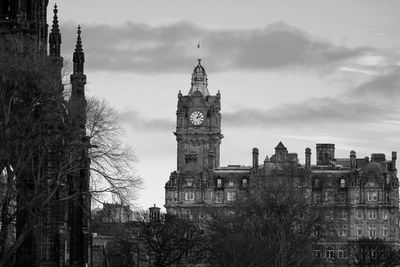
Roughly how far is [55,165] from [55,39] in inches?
394

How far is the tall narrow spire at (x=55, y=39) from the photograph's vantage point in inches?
3051

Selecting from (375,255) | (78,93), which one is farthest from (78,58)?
(375,255)

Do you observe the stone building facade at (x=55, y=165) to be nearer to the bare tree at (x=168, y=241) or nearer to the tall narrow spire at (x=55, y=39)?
the tall narrow spire at (x=55, y=39)

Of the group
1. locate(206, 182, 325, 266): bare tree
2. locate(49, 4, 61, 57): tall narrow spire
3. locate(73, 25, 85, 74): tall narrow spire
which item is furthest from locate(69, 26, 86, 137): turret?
locate(206, 182, 325, 266): bare tree

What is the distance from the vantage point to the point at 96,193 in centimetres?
7038

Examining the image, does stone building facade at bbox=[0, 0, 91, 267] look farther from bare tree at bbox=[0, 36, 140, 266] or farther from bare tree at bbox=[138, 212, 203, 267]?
bare tree at bbox=[138, 212, 203, 267]

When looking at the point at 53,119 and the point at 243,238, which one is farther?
the point at 243,238

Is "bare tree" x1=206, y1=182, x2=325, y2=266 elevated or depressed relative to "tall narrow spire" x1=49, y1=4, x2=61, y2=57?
depressed

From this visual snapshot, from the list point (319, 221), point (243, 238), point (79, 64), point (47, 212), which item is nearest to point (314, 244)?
point (319, 221)

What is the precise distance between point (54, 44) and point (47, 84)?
34.4ft

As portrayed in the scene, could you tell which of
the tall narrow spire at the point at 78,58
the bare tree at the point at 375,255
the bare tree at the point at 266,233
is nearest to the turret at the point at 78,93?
the tall narrow spire at the point at 78,58

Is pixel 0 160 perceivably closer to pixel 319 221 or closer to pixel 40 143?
pixel 40 143

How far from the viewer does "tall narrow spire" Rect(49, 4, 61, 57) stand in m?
77.5

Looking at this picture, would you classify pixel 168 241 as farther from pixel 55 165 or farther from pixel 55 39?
pixel 55 165
